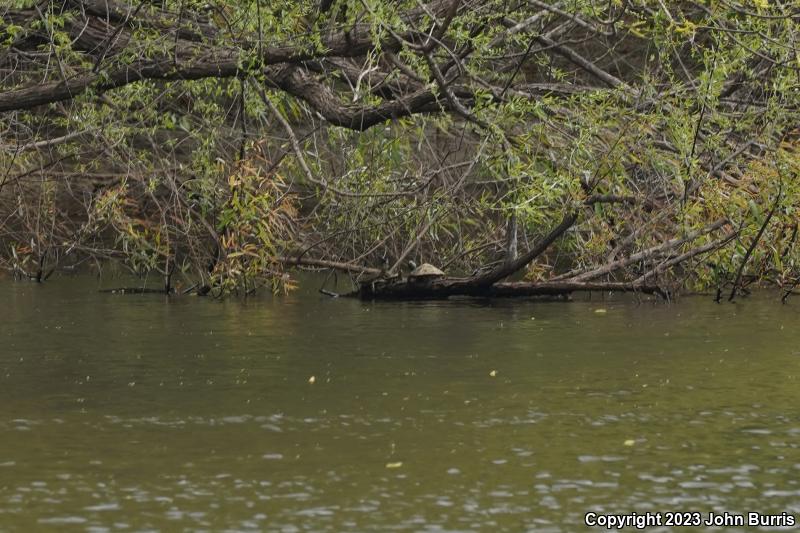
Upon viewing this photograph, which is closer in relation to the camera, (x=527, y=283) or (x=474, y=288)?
(x=527, y=283)

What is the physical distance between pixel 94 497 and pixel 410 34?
26.0 ft

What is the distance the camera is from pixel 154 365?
13.8 metres

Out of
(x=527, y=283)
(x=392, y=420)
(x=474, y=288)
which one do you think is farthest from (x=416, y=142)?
(x=392, y=420)

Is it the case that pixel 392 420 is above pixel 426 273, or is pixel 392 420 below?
below

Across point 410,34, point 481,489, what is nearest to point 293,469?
point 481,489

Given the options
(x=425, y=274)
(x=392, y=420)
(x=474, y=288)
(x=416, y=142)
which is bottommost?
(x=392, y=420)

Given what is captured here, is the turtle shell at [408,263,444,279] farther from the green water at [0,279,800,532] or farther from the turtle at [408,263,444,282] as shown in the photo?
the green water at [0,279,800,532]

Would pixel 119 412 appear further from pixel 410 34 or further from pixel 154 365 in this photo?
pixel 410 34

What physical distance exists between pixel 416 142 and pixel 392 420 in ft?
37.8

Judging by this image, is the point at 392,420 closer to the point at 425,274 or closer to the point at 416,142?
the point at 425,274

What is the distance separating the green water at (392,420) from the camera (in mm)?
8109

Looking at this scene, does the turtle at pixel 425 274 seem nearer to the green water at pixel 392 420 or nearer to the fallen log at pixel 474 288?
the fallen log at pixel 474 288

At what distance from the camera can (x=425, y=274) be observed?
789 inches

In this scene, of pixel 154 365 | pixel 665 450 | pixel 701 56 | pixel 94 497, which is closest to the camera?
pixel 94 497
